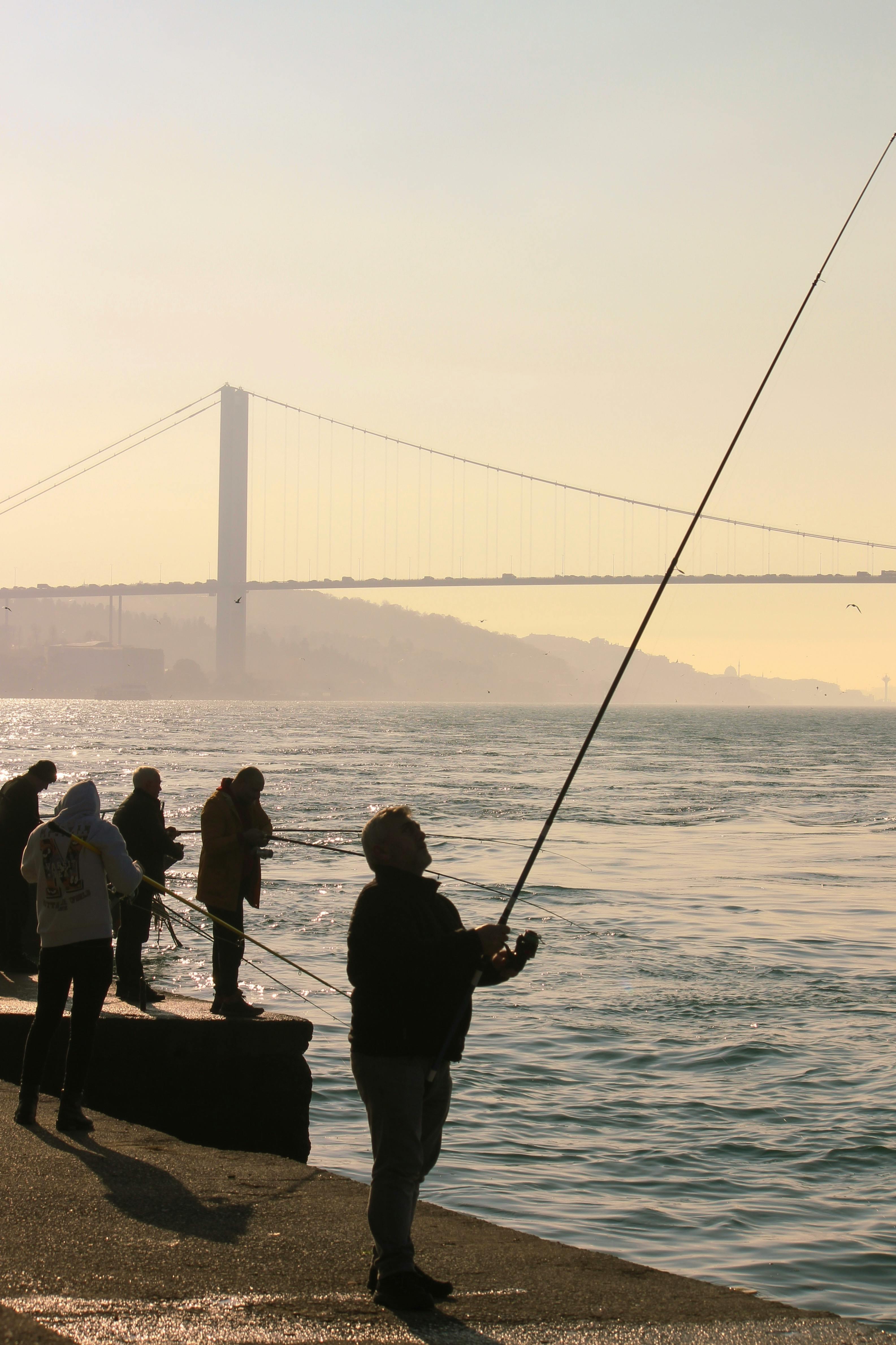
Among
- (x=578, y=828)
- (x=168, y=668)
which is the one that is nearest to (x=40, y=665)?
(x=168, y=668)

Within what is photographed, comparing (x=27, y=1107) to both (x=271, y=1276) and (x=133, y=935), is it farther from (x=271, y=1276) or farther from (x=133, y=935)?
(x=133, y=935)

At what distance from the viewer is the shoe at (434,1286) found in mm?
2918

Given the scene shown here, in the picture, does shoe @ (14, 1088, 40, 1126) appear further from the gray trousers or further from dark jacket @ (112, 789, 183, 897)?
dark jacket @ (112, 789, 183, 897)

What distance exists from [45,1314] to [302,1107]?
6.75 ft

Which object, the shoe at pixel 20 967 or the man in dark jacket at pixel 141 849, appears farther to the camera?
the shoe at pixel 20 967

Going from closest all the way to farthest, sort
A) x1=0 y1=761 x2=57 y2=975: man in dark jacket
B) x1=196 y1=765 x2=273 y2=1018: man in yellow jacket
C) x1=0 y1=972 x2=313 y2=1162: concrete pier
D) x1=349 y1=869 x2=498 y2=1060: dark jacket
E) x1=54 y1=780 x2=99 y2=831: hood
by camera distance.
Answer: x1=349 y1=869 x2=498 y2=1060: dark jacket < x1=54 y1=780 x2=99 y2=831: hood < x1=0 y1=972 x2=313 y2=1162: concrete pier < x1=196 y1=765 x2=273 y2=1018: man in yellow jacket < x1=0 y1=761 x2=57 y2=975: man in dark jacket

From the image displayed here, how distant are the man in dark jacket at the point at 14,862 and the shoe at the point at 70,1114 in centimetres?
238

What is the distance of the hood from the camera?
421cm

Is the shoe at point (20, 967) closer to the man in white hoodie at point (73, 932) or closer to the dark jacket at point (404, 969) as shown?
the man in white hoodie at point (73, 932)

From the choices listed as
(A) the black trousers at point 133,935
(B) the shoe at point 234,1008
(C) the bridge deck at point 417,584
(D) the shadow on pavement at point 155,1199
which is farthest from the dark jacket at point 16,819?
(C) the bridge deck at point 417,584

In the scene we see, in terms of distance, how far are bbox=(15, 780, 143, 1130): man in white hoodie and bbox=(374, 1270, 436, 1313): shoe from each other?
5.11ft

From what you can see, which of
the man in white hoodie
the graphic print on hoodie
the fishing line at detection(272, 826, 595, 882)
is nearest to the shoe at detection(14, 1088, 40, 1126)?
the man in white hoodie

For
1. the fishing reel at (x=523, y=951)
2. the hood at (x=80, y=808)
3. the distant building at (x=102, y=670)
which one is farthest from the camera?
the distant building at (x=102, y=670)

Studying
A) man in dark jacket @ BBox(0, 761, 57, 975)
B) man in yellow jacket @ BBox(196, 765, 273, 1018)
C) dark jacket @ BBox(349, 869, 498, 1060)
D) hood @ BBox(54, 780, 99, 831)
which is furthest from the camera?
man in dark jacket @ BBox(0, 761, 57, 975)
